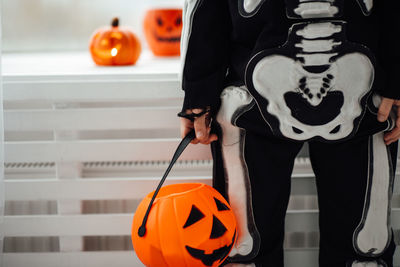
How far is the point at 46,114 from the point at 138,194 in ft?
1.03

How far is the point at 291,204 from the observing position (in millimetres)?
1372

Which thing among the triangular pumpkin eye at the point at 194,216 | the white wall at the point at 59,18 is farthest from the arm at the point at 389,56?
the white wall at the point at 59,18

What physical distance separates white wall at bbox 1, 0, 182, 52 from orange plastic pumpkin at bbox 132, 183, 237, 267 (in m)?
0.87

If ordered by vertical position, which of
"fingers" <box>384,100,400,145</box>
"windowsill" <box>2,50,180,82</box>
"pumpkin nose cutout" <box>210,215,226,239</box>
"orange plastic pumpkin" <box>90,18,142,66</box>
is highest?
"orange plastic pumpkin" <box>90,18,142,66</box>

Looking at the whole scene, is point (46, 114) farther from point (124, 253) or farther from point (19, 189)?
point (124, 253)

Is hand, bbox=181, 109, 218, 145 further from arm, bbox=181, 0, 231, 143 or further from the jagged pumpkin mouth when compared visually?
the jagged pumpkin mouth

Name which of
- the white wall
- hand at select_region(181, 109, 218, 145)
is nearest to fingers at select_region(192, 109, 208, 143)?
hand at select_region(181, 109, 218, 145)

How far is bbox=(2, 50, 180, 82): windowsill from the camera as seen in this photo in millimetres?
1120

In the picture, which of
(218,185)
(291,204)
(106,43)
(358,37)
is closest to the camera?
(358,37)

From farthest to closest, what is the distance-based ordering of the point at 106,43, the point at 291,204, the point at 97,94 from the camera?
the point at 291,204
the point at 106,43
the point at 97,94

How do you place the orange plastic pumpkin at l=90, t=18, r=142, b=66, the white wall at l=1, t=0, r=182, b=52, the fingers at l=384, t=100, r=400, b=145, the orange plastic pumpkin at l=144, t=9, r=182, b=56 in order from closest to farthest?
the fingers at l=384, t=100, r=400, b=145
the orange plastic pumpkin at l=90, t=18, r=142, b=66
the orange plastic pumpkin at l=144, t=9, r=182, b=56
the white wall at l=1, t=0, r=182, b=52

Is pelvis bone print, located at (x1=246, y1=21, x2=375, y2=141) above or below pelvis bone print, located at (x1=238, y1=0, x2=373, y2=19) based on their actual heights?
below

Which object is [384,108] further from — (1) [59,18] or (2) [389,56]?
→ (1) [59,18]

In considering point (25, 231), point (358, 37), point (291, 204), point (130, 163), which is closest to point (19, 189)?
point (25, 231)
